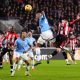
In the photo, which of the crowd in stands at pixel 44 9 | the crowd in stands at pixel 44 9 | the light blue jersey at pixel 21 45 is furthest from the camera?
the crowd in stands at pixel 44 9

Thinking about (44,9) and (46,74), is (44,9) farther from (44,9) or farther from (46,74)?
(46,74)

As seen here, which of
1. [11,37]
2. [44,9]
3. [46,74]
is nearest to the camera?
[46,74]

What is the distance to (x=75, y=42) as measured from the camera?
1345 inches

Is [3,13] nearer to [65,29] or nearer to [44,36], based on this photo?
[65,29]

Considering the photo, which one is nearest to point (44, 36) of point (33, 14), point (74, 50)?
point (74, 50)

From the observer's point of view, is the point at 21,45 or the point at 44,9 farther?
the point at 44,9

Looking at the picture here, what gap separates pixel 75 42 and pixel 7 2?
8.17 meters

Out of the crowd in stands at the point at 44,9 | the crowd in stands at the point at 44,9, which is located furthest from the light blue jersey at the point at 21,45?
the crowd in stands at the point at 44,9

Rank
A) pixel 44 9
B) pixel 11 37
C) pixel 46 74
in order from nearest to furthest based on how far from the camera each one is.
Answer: pixel 46 74 → pixel 11 37 → pixel 44 9

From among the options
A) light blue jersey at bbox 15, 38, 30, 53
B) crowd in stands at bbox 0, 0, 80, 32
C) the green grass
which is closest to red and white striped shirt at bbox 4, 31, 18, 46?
the green grass

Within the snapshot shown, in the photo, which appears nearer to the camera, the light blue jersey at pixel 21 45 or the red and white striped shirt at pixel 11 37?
the light blue jersey at pixel 21 45

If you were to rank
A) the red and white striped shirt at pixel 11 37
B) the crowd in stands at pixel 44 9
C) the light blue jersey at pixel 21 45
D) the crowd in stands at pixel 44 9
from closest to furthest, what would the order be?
the light blue jersey at pixel 21 45 < the red and white striped shirt at pixel 11 37 < the crowd in stands at pixel 44 9 < the crowd in stands at pixel 44 9

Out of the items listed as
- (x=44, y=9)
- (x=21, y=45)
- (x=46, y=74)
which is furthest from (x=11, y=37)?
(x=44, y=9)

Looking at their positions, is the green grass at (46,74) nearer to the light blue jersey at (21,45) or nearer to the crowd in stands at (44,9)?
the light blue jersey at (21,45)
